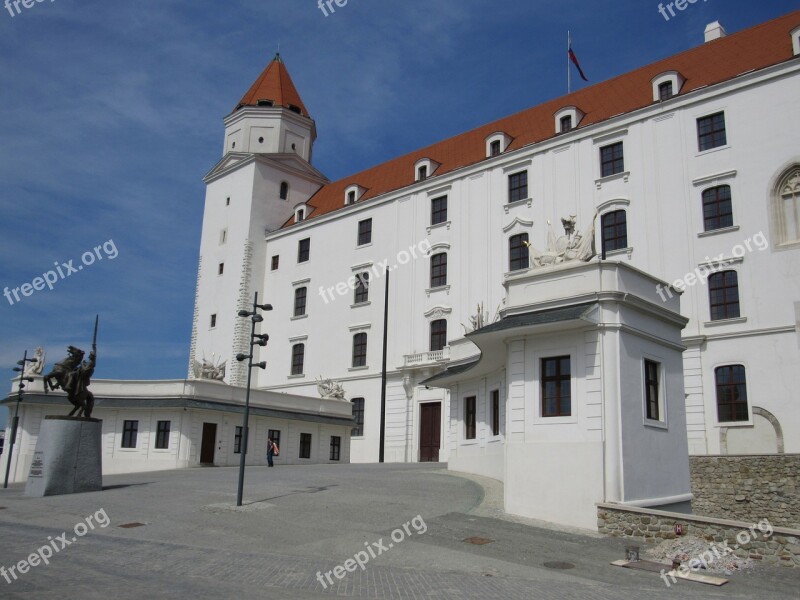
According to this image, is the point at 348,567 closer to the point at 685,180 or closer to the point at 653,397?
the point at 653,397

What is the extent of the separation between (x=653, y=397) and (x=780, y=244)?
48.7 ft

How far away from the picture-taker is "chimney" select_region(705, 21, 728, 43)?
3962cm

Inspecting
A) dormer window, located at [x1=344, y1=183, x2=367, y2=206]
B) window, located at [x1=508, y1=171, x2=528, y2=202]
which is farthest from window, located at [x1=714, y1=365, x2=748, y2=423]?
dormer window, located at [x1=344, y1=183, x2=367, y2=206]

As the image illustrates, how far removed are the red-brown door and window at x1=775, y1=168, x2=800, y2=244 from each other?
19377 millimetres

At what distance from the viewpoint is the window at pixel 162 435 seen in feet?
113

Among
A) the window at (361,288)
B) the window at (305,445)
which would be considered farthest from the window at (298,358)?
the window at (305,445)

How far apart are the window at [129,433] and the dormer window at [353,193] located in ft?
71.6

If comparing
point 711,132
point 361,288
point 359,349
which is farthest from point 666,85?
point 359,349

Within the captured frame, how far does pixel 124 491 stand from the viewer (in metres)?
21.6

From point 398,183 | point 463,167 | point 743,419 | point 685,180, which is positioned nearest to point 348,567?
point 743,419

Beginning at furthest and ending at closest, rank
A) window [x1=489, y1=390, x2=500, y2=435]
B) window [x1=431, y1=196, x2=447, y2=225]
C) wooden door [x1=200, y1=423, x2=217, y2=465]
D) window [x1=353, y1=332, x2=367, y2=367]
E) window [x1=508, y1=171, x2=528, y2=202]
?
window [x1=353, y1=332, x2=367, y2=367] → window [x1=431, y1=196, x2=447, y2=225] → window [x1=508, y1=171, x2=528, y2=202] → wooden door [x1=200, y1=423, x2=217, y2=465] → window [x1=489, y1=390, x2=500, y2=435]

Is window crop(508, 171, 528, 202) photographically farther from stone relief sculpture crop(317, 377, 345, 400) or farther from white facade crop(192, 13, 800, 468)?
stone relief sculpture crop(317, 377, 345, 400)

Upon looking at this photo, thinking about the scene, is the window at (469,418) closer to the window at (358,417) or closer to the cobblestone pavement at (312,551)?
the cobblestone pavement at (312,551)

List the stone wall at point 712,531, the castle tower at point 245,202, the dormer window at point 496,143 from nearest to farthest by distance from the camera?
the stone wall at point 712,531 → the dormer window at point 496,143 → the castle tower at point 245,202
